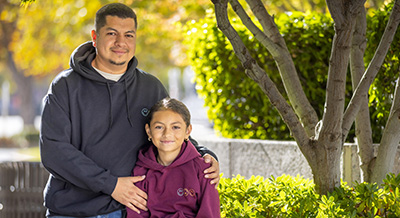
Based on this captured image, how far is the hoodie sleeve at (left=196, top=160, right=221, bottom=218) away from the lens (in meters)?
3.16

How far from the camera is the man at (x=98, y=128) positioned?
303 centimetres

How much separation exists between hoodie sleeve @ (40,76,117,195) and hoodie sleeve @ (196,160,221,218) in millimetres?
485

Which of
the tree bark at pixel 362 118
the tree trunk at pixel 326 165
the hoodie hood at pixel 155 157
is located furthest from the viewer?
the tree bark at pixel 362 118

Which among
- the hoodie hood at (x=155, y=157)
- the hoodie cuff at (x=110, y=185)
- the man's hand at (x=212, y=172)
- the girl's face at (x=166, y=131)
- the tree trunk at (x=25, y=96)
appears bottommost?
the hoodie cuff at (x=110, y=185)

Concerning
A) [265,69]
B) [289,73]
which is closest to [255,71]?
[289,73]

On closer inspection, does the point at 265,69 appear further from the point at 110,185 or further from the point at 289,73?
the point at 110,185

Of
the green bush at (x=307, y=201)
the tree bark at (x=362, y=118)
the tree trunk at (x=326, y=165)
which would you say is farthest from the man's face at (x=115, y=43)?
the tree bark at (x=362, y=118)

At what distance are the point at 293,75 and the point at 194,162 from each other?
1.37m

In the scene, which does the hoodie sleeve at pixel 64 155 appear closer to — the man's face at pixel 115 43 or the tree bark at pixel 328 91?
the man's face at pixel 115 43

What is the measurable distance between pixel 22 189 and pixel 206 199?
11.3ft

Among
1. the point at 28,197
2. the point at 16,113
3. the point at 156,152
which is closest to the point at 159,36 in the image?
the point at 28,197

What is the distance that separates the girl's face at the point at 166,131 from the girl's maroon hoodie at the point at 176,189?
0.07 metres

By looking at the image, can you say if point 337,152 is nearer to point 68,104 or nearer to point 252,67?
point 252,67

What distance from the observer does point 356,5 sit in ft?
13.3
